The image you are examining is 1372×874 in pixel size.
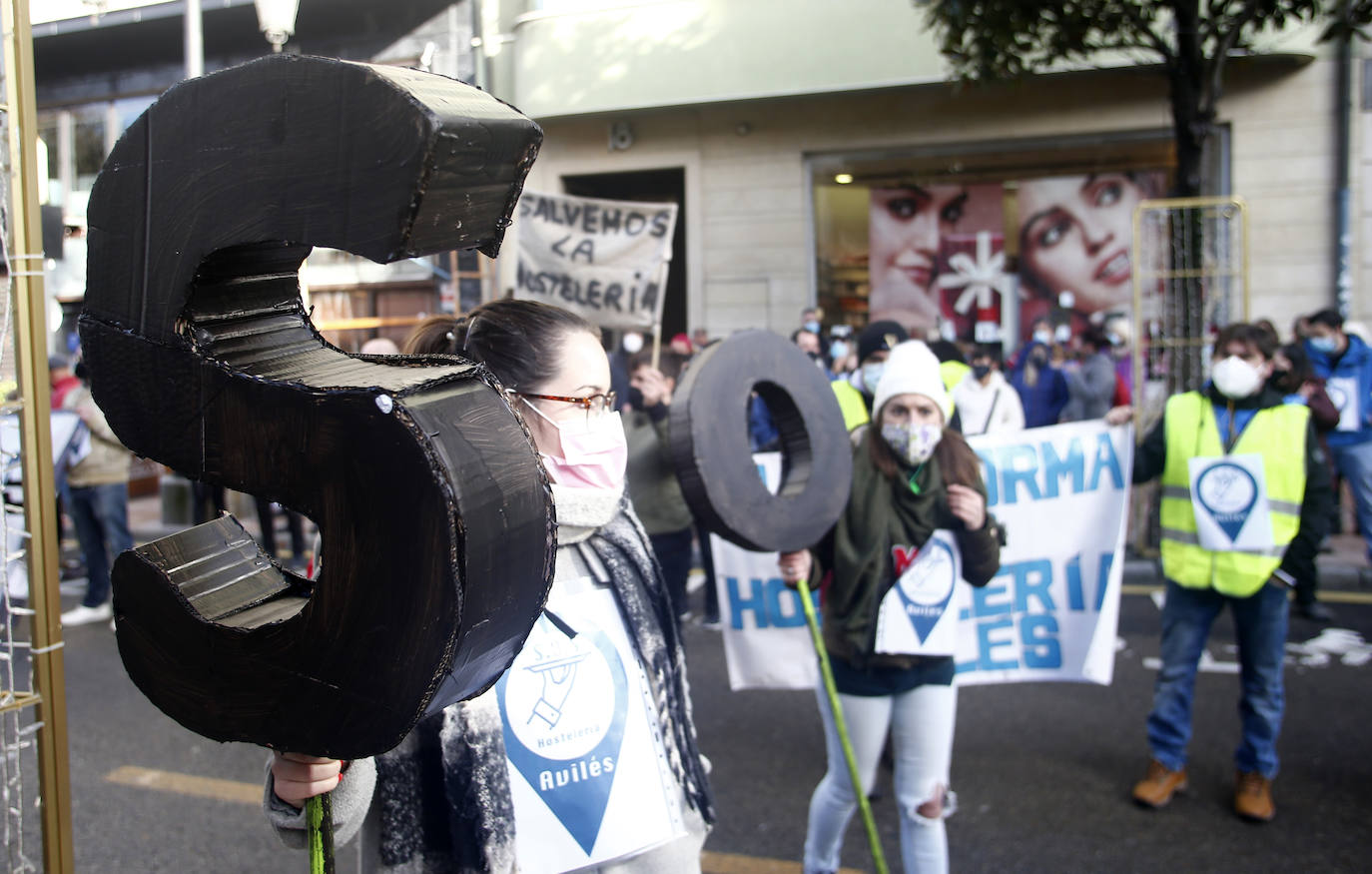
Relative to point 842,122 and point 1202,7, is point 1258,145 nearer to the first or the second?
point 1202,7

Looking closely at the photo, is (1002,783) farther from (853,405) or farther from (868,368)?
(868,368)

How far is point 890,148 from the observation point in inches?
529

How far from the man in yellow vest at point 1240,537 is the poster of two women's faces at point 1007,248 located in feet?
27.9

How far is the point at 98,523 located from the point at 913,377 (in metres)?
7.11

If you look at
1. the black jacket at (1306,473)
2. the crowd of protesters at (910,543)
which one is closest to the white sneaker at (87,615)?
the crowd of protesters at (910,543)

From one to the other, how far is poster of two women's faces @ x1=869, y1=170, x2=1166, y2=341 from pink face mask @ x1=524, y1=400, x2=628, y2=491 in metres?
11.0

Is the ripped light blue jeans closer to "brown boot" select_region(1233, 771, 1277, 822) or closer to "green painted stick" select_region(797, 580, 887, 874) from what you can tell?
"green painted stick" select_region(797, 580, 887, 874)

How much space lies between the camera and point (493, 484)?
1.10 meters

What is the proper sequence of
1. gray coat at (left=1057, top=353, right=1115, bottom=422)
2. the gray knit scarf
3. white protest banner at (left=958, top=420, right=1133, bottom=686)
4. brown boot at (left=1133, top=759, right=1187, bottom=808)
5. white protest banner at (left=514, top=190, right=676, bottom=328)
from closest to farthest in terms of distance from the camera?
the gray knit scarf, brown boot at (left=1133, top=759, right=1187, bottom=808), white protest banner at (left=958, top=420, right=1133, bottom=686), white protest banner at (left=514, top=190, right=676, bottom=328), gray coat at (left=1057, top=353, right=1115, bottom=422)

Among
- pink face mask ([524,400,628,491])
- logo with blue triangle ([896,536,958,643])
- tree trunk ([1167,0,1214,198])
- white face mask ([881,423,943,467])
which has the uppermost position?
tree trunk ([1167,0,1214,198])

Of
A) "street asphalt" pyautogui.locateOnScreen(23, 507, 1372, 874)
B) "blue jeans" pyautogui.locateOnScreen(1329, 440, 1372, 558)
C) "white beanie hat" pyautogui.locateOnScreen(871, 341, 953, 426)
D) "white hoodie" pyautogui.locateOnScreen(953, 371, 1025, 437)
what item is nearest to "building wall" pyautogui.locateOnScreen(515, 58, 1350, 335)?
"white hoodie" pyautogui.locateOnScreen(953, 371, 1025, 437)

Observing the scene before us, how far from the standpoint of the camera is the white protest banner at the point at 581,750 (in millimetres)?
1918

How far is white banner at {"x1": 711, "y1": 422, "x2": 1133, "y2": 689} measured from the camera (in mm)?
4523

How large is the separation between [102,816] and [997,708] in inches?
157
